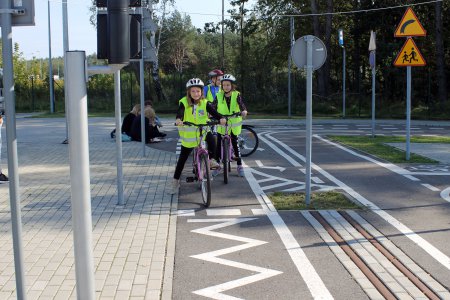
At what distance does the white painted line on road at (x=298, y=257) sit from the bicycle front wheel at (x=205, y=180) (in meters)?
0.78

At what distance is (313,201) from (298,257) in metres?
2.66

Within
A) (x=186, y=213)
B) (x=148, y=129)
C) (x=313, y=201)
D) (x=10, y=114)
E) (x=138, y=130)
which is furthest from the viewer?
(x=138, y=130)

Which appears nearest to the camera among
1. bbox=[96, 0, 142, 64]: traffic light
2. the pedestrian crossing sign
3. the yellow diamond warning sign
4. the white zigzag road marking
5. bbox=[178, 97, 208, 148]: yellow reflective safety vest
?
bbox=[96, 0, 142, 64]: traffic light

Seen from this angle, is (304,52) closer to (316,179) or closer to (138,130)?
(316,179)

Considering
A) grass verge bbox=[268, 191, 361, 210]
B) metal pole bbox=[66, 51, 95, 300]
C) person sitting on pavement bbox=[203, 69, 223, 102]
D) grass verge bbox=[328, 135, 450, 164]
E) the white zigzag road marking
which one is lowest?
the white zigzag road marking

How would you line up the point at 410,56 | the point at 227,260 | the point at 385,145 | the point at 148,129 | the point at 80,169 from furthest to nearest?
the point at 148,129, the point at 385,145, the point at 410,56, the point at 227,260, the point at 80,169

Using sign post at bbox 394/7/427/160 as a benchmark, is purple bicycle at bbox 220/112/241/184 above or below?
below

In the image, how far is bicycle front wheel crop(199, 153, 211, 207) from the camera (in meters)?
8.12

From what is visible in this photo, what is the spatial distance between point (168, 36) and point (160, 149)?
41192 mm

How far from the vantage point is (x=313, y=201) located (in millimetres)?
8477

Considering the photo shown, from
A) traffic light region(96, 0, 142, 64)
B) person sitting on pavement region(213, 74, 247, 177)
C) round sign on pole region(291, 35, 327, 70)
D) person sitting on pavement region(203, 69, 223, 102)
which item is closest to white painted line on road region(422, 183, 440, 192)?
round sign on pole region(291, 35, 327, 70)

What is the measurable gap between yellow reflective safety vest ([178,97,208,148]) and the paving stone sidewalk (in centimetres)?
89

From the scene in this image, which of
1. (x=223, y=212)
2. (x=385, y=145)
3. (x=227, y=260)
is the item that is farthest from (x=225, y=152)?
(x=385, y=145)

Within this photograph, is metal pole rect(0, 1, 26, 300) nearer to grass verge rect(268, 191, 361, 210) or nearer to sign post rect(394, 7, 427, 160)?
grass verge rect(268, 191, 361, 210)
